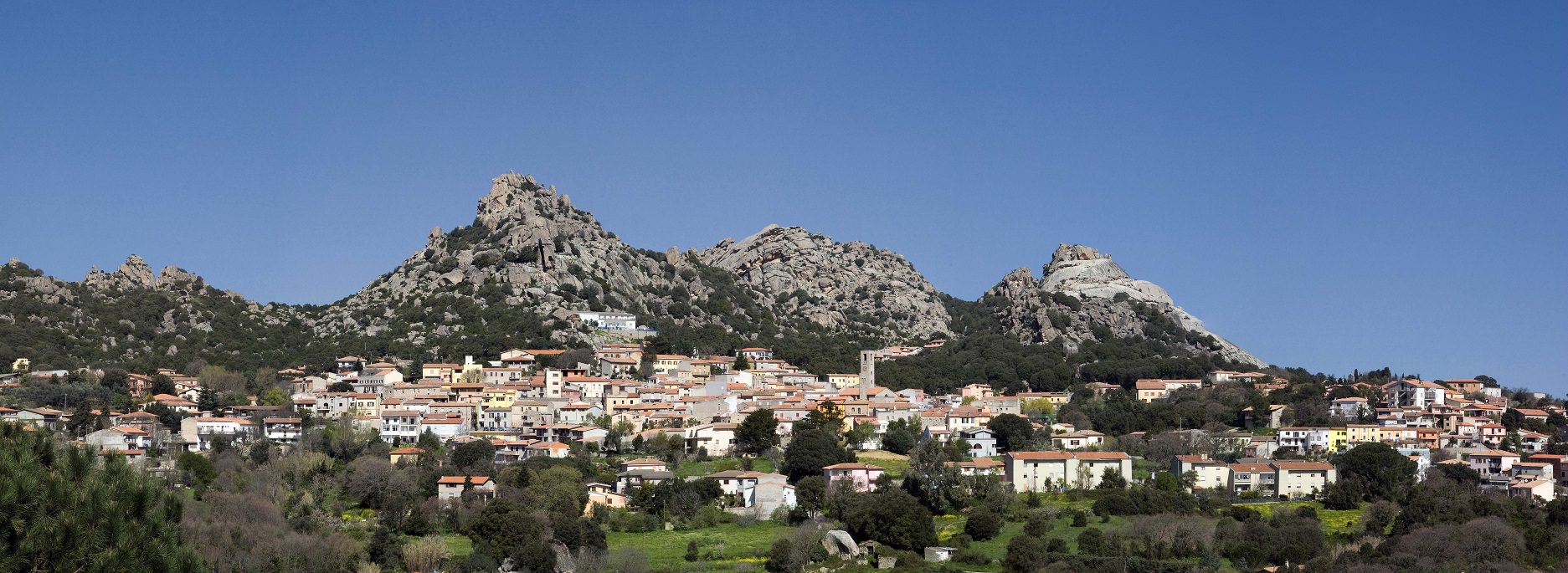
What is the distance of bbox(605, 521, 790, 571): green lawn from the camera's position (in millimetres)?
53656

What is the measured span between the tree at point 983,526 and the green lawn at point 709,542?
6672 millimetres

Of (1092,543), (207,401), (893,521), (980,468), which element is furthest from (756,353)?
(1092,543)

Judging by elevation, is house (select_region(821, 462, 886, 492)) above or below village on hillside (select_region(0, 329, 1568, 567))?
below

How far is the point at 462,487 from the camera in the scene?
6319 centimetres

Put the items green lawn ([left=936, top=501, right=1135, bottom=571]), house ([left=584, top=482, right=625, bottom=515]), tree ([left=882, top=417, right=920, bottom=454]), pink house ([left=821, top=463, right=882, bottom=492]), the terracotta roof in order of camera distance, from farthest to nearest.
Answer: tree ([left=882, top=417, right=920, bottom=454]) < the terracotta roof < pink house ([left=821, top=463, right=882, bottom=492]) < house ([left=584, top=482, right=625, bottom=515]) < green lawn ([left=936, top=501, right=1135, bottom=571])

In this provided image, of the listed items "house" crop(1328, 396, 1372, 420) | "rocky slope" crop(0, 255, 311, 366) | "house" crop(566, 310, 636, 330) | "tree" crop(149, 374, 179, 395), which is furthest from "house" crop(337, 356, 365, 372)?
"house" crop(1328, 396, 1372, 420)

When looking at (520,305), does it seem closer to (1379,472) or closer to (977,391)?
(977,391)

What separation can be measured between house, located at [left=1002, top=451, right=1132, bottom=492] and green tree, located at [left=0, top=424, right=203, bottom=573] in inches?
1943

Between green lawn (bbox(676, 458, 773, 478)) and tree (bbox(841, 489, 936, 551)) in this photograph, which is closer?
tree (bbox(841, 489, 936, 551))

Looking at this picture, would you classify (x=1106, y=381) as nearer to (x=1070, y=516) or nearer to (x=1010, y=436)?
(x=1010, y=436)

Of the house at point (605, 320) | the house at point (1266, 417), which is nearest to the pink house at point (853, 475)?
the house at point (1266, 417)

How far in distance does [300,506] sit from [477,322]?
166ft

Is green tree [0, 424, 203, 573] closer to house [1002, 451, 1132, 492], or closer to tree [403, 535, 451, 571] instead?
tree [403, 535, 451, 571]

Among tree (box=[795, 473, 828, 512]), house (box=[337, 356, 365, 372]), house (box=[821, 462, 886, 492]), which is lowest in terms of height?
tree (box=[795, 473, 828, 512])
